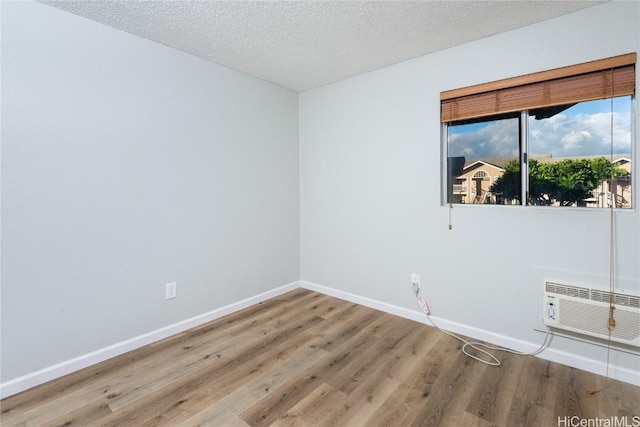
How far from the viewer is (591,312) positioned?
1.93 meters

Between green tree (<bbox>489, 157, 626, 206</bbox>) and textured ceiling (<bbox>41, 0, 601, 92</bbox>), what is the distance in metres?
1.01

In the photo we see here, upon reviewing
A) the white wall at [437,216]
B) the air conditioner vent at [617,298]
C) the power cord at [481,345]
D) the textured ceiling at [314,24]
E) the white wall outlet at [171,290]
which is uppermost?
the textured ceiling at [314,24]

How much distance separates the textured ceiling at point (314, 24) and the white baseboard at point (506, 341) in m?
2.30

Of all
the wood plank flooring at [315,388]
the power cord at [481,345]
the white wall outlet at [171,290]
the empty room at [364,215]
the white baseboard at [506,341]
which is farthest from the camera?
the white wall outlet at [171,290]

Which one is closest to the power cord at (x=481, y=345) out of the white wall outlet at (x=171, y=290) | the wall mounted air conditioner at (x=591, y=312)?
the wall mounted air conditioner at (x=591, y=312)

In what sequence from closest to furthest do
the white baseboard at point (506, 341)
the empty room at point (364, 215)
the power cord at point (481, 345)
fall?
1. the empty room at point (364, 215)
2. the white baseboard at point (506, 341)
3. the power cord at point (481, 345)

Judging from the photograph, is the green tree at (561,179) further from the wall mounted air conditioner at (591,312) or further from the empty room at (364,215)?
the wall mounted air conditioner at (591,312)

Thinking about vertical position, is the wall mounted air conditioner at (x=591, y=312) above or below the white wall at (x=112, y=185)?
below

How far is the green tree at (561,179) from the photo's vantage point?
2.00 meters

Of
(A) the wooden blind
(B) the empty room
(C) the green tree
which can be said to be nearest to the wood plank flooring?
(B) the empty room

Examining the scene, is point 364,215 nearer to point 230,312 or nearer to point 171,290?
point 230,312

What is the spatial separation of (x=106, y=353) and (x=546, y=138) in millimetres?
3592

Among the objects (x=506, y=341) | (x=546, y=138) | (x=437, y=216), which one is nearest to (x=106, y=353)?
(x=437, y=216)

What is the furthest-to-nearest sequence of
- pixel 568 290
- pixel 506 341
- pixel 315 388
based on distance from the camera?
1. pixel 506 341
2. pixel 568 290
3. pixel 315 388
